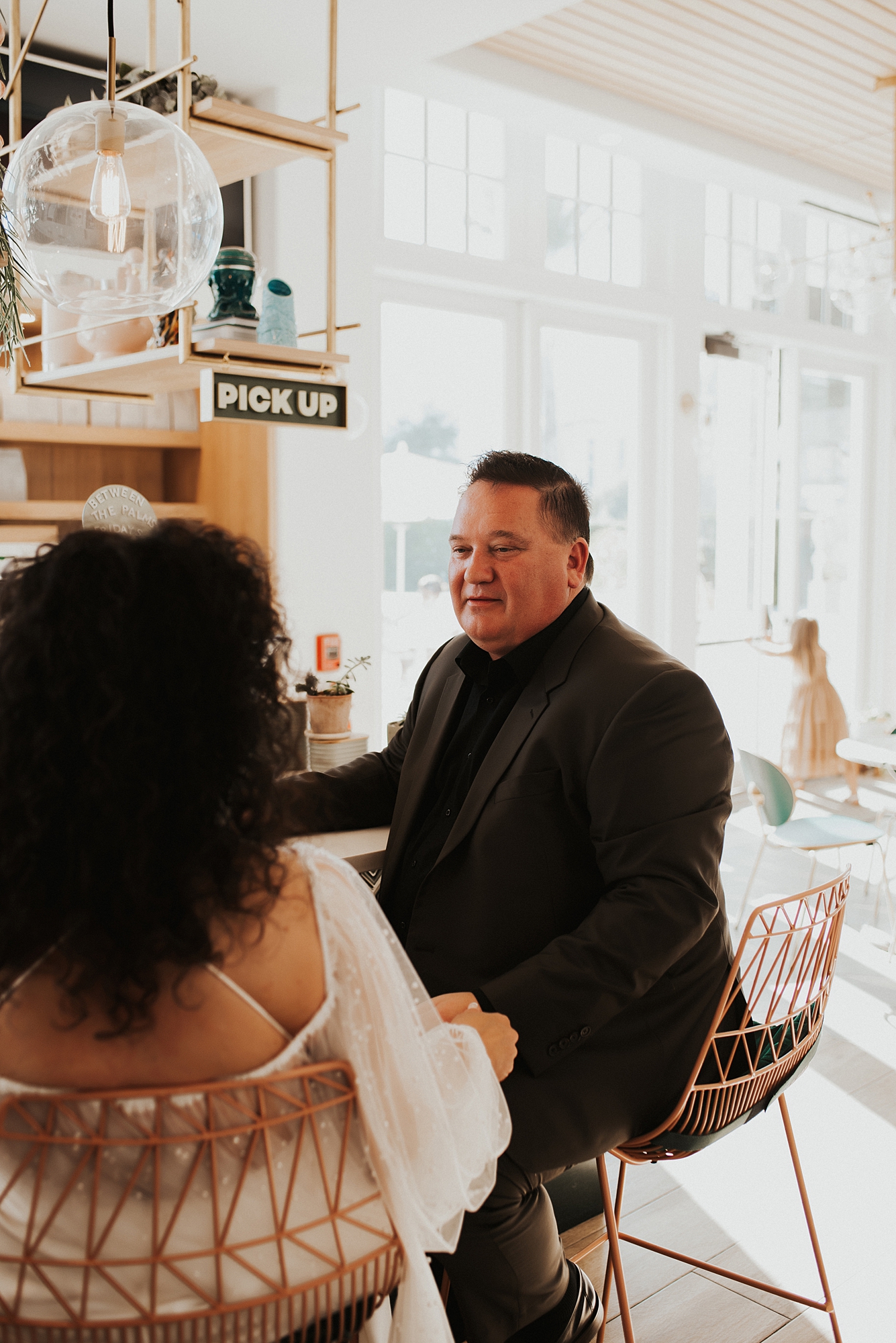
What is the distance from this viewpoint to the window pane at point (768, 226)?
6.73 meters

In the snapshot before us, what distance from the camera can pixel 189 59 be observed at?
2.10m

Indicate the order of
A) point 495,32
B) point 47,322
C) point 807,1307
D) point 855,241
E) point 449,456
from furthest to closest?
1. point 855,241
2. point 449,456
3. point 495,32
4. point 47,322
5. point 807,1307

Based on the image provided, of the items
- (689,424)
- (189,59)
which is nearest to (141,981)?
(189,59)

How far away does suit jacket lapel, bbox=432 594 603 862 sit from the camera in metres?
1.88

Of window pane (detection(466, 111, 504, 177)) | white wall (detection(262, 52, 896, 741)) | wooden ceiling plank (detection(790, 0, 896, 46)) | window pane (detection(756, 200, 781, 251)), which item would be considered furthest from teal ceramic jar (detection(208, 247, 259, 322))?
window pane (detection(756, 200, 781, 251))

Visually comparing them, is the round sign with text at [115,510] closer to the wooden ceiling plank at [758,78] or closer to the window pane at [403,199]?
the window pane at [403,199]

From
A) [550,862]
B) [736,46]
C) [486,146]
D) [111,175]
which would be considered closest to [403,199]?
[486,146]

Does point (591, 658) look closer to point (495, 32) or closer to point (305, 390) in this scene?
point (305, 390)

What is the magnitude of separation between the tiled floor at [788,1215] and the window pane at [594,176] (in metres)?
4.05

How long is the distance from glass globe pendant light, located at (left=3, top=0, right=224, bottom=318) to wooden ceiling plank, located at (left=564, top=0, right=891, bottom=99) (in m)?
2.96

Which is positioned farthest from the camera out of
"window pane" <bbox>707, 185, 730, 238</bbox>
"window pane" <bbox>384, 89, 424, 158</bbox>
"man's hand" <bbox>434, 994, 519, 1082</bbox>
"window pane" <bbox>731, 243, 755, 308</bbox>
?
"window pane" <bbox>731, 243, 755, 308</bbox>

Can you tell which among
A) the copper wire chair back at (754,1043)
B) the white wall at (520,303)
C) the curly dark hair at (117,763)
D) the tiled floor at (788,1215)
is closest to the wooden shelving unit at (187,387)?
the curly dark hair at (117,763)

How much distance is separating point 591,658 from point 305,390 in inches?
41.9

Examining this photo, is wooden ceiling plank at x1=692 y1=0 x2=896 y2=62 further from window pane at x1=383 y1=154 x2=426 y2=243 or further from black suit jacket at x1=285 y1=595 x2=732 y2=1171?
black suit jacket at x1=285 y1=595 x2=732 y2=1171
